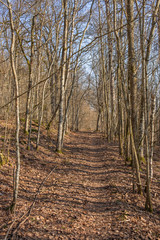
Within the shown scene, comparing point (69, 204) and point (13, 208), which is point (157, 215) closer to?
point (69, 204)

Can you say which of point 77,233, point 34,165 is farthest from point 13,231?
point 34,165

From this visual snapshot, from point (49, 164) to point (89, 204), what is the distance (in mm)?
3164

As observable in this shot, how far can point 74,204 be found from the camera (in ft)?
14.5

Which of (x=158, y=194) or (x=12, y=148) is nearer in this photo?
(x=158, y=194)

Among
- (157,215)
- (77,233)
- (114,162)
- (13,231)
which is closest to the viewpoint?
(13,231)

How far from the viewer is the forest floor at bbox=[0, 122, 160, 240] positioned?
328 centimetres

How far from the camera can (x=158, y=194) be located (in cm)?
495

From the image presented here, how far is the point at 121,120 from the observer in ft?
27.3

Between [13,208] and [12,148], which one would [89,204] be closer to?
[13,208]

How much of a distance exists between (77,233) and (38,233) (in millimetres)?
708

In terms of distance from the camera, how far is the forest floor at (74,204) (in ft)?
10.7

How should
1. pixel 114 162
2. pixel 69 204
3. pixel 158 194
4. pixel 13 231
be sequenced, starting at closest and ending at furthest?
pixel 13 231 < pixel 69 204 < pixel 158 194 < pixel 114 162

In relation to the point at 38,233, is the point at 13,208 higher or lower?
higher

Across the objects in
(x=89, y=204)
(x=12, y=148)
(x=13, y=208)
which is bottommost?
(x=89, y=204)
